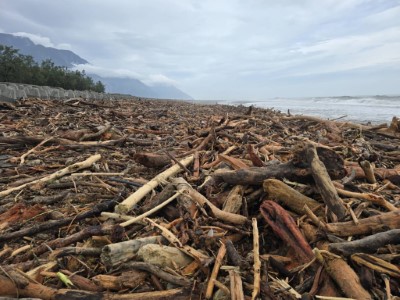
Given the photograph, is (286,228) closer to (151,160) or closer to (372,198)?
(372,198)

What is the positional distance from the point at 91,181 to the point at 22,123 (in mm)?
Answer: 3926

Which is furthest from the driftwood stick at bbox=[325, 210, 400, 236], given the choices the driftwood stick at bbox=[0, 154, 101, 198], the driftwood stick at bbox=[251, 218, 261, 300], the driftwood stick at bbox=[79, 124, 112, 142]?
the driftwood stick at bbox=[79, 124, 112, 142]

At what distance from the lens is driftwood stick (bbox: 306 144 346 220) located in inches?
89.6

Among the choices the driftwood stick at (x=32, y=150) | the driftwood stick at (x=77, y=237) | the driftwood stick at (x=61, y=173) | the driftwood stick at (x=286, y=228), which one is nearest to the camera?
the driftwood stick at (x=286, y=228)

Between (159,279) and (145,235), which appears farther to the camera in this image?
(145,235)

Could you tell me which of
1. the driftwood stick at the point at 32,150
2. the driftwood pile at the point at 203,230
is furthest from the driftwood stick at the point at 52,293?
the driftwood stick at the point at 32,150

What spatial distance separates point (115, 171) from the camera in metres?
3.80

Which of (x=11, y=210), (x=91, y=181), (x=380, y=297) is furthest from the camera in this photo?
(x=91, y=181)

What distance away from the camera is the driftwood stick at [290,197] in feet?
7.98

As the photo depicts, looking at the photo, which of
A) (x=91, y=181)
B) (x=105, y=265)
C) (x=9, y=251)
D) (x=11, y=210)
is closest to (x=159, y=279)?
(x=105, y=265)

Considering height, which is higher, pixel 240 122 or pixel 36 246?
pixel 240 122

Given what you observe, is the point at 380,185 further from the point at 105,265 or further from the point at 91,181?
the point at 91,181

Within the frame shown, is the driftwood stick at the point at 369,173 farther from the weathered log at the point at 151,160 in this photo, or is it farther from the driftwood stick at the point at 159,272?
the driftwood stick at the point at 159,272

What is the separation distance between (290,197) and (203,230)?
2.30 ft
